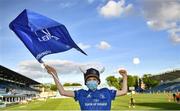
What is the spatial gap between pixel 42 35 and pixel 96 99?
1.64m

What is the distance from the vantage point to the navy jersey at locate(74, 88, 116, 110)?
6.81 metres

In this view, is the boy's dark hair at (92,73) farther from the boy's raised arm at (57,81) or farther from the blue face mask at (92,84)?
the boy's raised arm at (57,81)

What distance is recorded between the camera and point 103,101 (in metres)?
6.84

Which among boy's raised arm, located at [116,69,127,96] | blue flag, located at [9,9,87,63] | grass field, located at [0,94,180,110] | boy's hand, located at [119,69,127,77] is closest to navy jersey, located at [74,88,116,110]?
boy's raised arm, located at [116,69,127,96]

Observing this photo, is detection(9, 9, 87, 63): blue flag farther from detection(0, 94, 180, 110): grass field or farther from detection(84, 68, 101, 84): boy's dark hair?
detection(0, 94, 180, 110): grass field

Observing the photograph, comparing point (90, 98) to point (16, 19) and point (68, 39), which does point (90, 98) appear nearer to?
point (68, 39)

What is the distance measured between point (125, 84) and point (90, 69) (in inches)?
27.8

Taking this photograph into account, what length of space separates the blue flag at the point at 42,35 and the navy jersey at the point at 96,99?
861 mm

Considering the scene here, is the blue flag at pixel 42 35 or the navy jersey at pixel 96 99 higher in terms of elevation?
the blue flag at pixel 42 35

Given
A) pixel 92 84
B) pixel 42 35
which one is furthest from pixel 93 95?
pixel 42 35

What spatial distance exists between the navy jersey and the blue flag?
0.86 m

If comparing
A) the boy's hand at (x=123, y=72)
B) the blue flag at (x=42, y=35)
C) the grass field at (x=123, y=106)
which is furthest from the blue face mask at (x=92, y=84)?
the grass field at (x=123, y=106)

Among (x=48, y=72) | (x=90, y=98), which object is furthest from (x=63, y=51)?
(x=90, y=98)

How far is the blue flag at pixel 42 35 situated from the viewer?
24.4 ft
